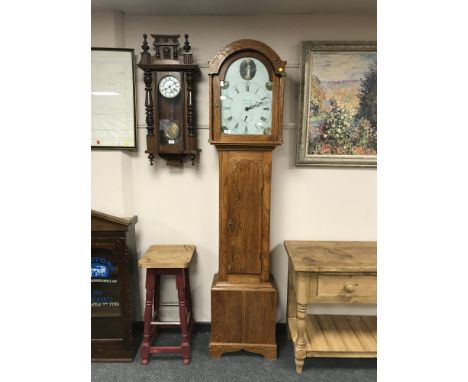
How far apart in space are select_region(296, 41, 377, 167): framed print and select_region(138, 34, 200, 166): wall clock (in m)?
0.81

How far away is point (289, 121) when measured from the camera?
2.26 metres

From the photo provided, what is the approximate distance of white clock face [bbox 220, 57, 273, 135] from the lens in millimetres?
1961

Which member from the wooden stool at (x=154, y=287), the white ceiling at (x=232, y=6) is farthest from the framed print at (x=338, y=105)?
the wooden stool at (x=154, y=287)

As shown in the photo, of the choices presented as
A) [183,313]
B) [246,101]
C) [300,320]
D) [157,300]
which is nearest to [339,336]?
[300,320]

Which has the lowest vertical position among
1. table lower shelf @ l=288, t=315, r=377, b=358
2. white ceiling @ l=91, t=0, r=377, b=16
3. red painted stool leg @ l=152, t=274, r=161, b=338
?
table lower shelf @ l=288, t=315, r=377, b=358

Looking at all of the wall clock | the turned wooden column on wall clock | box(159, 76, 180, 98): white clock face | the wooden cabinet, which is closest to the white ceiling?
the wall clock

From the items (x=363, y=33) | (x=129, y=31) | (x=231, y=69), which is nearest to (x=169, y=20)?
(x=129, y=31)

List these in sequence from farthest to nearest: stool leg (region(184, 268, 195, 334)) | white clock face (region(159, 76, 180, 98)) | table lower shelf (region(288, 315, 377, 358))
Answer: stool leg (region(184, 268, 195, 334)), white clock face (region(159, 76, 180, 98)), table lower shelf (region(288, 315, 377, 358))

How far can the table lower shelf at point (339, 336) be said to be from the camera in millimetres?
1979

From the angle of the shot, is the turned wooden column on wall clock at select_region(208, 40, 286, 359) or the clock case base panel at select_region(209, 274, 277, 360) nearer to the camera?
the turned wooden column on wall clock at select_region(208, 40, 286, 359)

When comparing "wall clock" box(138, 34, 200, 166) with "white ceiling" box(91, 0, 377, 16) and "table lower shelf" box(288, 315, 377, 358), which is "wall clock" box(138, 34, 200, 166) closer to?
"white ceiling" box(91, 0, 377, 16)

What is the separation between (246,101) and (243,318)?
4.85 feet

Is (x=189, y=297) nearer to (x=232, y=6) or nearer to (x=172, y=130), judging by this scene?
(x=172, y=130)

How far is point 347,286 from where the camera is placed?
1882 mm
